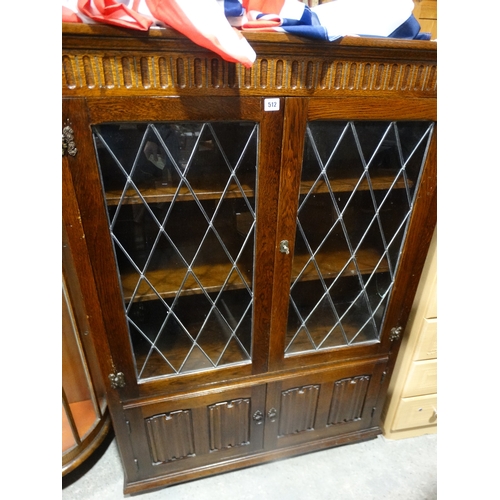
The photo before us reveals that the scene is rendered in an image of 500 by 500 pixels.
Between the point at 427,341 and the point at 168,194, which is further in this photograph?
the point at 427,341

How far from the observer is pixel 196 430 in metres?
1.04

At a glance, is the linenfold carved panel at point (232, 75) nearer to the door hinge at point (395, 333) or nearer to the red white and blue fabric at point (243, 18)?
the red white and blue fabric at point (243, 18)

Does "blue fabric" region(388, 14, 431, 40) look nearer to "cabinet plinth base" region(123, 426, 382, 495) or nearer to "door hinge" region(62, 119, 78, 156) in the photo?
"door hinge" region(62, 119, 78, 156)

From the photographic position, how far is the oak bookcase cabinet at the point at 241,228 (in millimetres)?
649

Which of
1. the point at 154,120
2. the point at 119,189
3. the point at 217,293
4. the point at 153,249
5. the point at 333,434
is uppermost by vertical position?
the point at 154,120

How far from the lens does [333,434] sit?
1.21m

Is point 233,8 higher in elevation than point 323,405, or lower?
higher

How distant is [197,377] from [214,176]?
56 centimetres

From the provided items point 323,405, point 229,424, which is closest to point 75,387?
point 229,424

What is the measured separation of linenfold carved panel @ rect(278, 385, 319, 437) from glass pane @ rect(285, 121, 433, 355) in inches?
6.4

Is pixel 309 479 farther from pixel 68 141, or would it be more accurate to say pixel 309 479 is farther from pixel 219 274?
pixel 68 141

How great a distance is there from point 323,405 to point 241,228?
69 centimetres
